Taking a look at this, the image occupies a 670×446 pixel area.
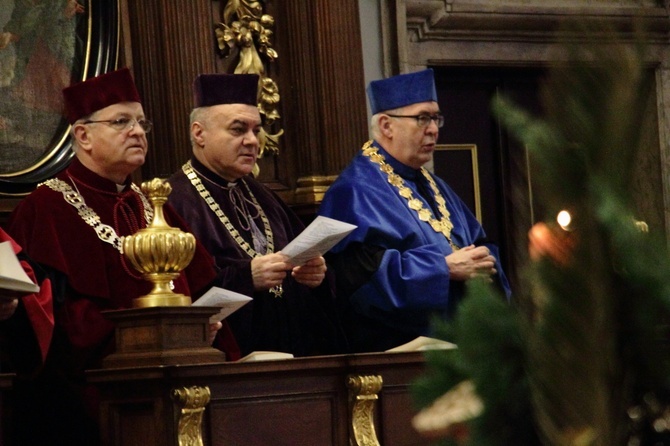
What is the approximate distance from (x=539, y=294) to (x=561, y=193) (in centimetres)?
7

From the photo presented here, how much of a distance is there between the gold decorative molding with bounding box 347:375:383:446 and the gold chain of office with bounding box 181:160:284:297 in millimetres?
836

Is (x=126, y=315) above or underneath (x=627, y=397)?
underneath

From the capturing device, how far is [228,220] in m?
5.36

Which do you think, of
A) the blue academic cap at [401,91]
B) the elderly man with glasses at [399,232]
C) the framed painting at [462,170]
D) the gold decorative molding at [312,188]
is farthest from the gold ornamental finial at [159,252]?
the framed painting at [462,170]

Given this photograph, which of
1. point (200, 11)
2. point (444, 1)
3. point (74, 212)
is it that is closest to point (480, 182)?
point (444, 1)

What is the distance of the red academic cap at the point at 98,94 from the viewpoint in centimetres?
496

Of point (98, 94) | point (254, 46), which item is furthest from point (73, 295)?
point (254, 46)

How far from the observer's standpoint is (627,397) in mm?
896

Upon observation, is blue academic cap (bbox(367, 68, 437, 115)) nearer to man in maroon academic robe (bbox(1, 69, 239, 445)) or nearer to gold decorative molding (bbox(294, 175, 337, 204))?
gold decorative molding (bbox(294, 175, 337, 204))

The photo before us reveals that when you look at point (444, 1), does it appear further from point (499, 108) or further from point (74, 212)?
point (499, 108)

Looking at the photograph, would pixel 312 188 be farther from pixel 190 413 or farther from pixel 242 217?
pixel 190 413

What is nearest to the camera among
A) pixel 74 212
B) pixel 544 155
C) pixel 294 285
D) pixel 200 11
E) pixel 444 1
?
pixel 544 155

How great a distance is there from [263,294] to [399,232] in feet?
2.44

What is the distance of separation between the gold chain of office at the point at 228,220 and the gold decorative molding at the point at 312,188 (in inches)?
40.5
